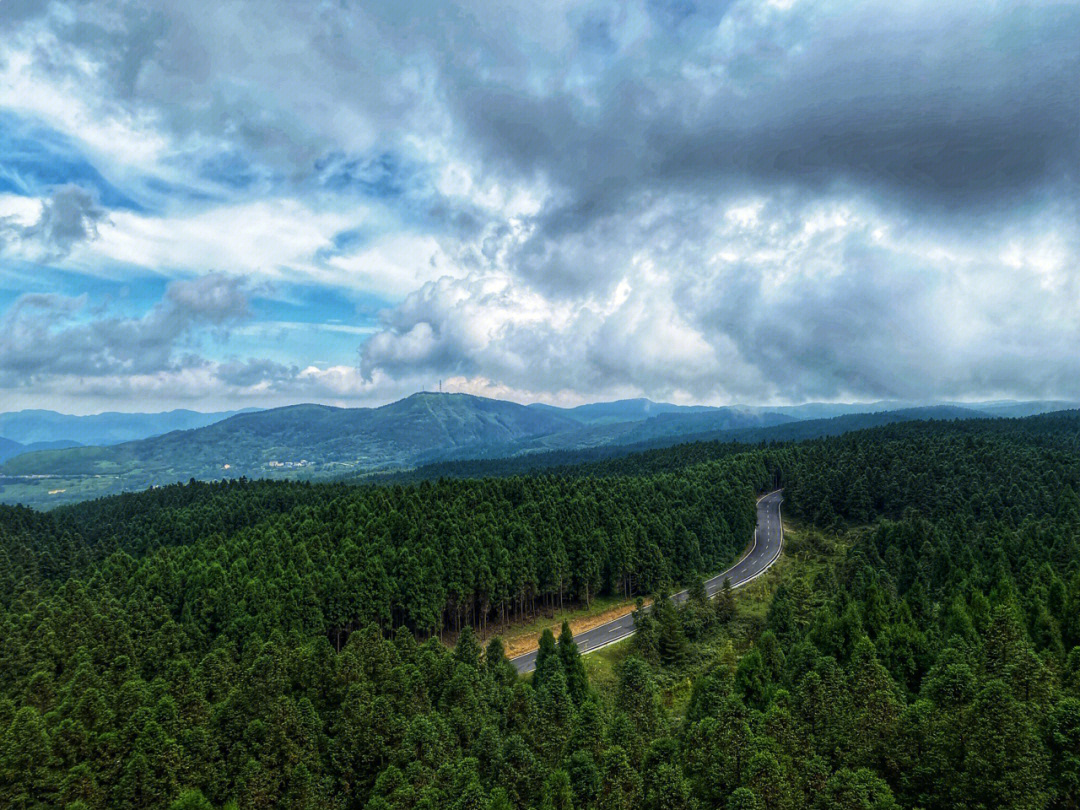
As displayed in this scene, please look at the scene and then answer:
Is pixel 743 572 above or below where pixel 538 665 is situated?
below

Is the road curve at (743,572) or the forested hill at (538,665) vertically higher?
the forested hill at (538,665)

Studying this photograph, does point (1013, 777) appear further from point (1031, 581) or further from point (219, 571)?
point (219, 571)

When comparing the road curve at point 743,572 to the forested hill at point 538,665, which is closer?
the forested hill at point 538,665

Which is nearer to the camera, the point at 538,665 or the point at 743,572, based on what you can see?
the point at 538,665

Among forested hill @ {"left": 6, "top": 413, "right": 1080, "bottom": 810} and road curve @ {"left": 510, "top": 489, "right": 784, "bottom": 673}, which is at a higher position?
forested hill @ {"left": 6, "top": 413, "right": 1080, "bottom": 810}
